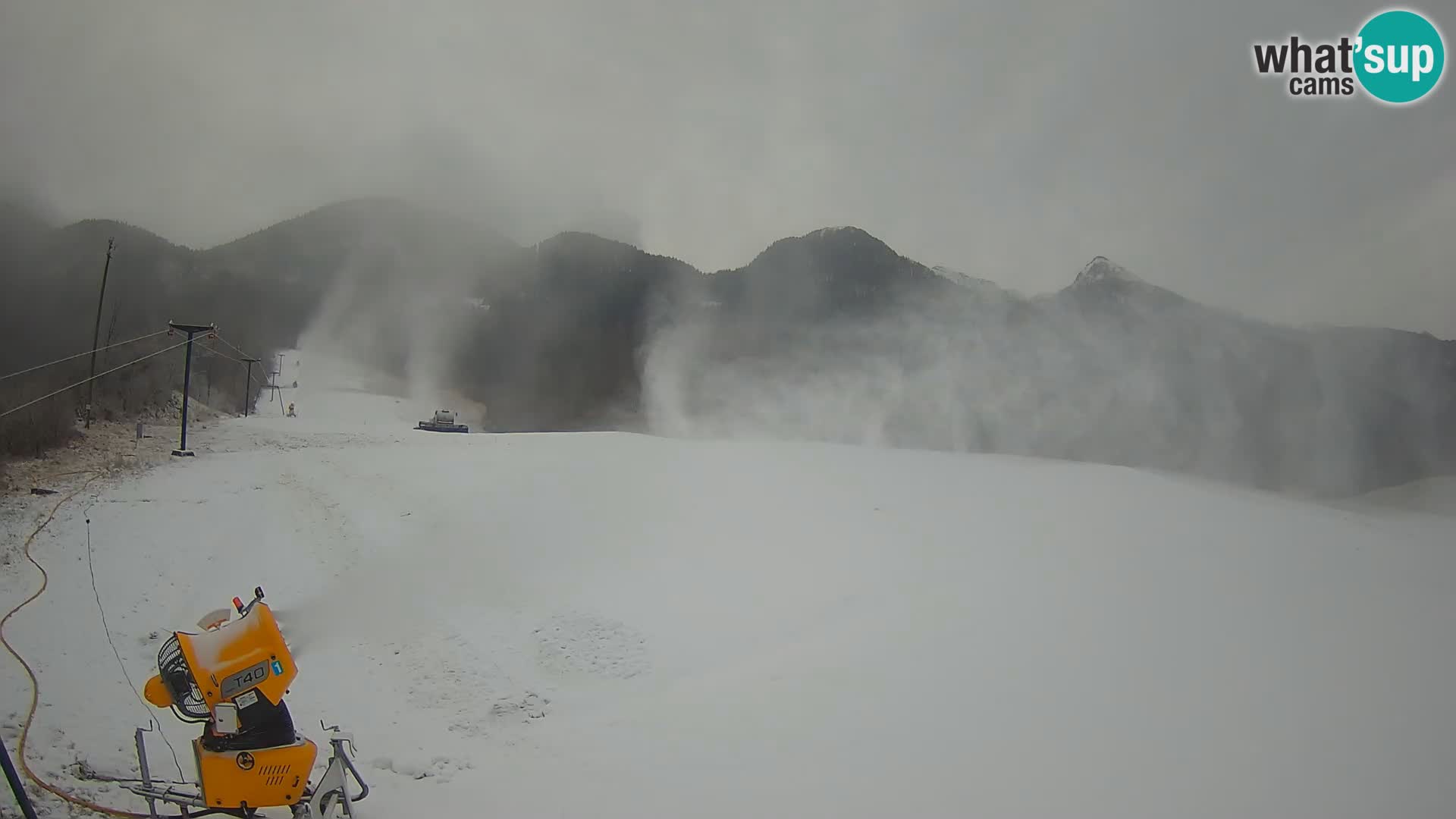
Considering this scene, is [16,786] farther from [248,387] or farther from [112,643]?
[248,387]

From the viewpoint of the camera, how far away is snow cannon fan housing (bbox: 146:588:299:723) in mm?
3219

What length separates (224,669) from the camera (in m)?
3.24

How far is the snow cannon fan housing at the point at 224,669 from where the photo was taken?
10.6ft

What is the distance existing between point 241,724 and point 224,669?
0.31 meters

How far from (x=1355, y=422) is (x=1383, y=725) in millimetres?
10820

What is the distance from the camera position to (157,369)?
20.2 m

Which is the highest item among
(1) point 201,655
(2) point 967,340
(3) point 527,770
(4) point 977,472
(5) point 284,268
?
(5) point 284,268

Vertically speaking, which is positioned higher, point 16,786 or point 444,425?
point 444,425

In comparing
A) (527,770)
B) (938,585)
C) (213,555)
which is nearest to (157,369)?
(213,555)

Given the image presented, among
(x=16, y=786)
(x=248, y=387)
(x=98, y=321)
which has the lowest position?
(x=16, y=786)

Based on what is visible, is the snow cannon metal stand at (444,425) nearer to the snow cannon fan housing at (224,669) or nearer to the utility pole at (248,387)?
the utility pole at (248,387)

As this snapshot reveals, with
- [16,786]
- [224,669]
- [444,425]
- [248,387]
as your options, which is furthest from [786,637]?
[248,387]

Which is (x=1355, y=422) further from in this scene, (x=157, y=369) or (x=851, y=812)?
(x=157, y=369)

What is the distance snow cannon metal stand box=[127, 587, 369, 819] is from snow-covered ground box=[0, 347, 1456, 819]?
37.1 inches
